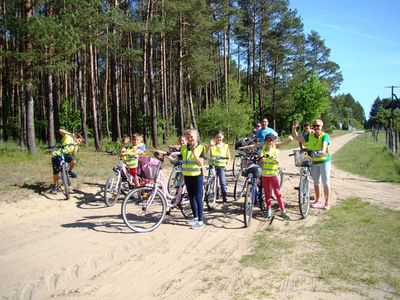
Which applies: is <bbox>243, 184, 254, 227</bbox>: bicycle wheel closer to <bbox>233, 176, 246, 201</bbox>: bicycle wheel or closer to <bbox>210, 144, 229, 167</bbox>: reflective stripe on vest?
<bbox>210, 144, 229, 167</bbox>: reflective stripe on vest

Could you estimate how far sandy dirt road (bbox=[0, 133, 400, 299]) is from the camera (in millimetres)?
4676

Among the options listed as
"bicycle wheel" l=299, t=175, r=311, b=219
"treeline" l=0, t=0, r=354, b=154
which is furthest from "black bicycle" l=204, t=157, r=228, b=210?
"treeline" l=0, t=0, r=354, b=154

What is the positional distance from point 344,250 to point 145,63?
2043cm

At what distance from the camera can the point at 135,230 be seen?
702 cm

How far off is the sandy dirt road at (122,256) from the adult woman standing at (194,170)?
409 mm

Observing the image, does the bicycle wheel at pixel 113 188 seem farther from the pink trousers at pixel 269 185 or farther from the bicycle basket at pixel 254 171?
the pink trousers at pixel 269 185

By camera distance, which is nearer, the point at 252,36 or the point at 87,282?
the point at 87,282

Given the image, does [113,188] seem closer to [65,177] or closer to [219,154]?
[65,177]

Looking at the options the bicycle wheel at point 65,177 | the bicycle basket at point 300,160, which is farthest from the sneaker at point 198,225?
the bicycle wheel at point 65,177

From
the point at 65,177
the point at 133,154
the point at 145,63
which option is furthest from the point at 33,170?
the point at 145,63

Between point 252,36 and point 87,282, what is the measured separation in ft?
127

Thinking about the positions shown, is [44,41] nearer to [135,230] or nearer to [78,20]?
[78,20]

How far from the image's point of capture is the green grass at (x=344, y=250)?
4.86 meters

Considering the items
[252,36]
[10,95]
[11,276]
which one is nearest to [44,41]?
[11,276]
